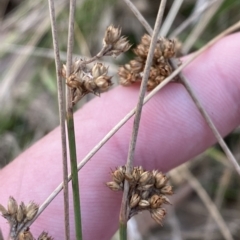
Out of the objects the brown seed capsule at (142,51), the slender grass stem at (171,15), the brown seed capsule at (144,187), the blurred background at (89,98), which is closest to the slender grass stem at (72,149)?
the brown seed capsule at (144,187)

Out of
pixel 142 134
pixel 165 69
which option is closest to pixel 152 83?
pixel 165 69

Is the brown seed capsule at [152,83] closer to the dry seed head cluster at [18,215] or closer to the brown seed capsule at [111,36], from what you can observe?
the brown seed capsule at [111,36]

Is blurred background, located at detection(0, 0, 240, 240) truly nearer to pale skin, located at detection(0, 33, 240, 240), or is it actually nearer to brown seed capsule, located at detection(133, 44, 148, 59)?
pale skin, located at detection(0, 33, 240, 240)

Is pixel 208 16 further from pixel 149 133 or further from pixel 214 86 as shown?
pixel 149 133

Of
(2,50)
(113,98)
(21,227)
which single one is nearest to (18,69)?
(2,50)

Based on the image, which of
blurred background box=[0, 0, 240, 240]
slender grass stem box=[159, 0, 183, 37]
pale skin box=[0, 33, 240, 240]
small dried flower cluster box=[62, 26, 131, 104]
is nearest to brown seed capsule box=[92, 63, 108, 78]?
small dried flower cluster box=[62, 26, 131, 104]

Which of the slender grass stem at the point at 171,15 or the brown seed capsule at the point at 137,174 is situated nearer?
the brown seed capsule at the point at 137,174

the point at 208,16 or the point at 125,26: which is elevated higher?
the point at 125,26
